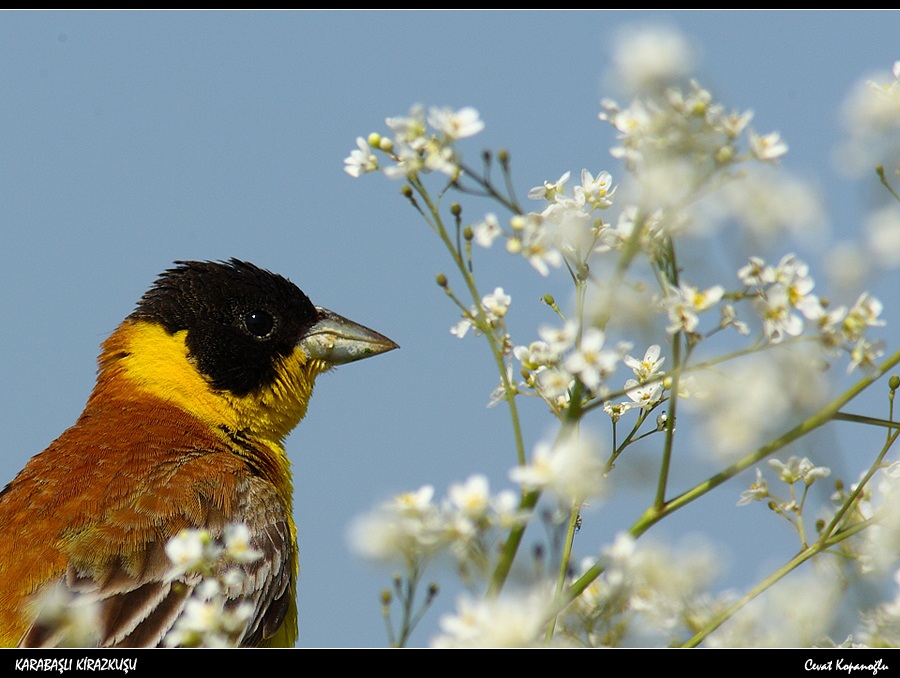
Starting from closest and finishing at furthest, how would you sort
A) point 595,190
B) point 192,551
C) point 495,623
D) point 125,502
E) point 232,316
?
point 495,623 → point 192,551 → point 595,190 → point 125,502 → point 232,316

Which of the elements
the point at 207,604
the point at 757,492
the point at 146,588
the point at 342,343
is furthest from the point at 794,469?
the point at 342,343

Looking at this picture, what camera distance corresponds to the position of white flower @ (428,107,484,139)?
1808mm

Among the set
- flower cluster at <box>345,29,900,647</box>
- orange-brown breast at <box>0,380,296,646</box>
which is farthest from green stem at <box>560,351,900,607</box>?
orange-brown breast at <box>0,380,296,646</box>

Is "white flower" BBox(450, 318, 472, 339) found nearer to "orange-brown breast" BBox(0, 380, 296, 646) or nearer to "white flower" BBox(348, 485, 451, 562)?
"white flower" BBox(348, 485, 451, 562)

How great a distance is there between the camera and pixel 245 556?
1.65m

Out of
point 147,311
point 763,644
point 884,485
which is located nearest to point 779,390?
point 884,485

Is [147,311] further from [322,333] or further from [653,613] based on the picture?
[653,613]

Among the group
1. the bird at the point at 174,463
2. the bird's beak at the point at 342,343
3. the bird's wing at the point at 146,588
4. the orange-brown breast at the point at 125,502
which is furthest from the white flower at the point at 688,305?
the bird's beak at the point at 342,343

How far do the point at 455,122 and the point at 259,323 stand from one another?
3.31 m

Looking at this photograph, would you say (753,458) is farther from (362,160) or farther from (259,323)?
(259,323)

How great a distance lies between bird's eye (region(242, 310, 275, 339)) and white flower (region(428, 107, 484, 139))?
3267mm

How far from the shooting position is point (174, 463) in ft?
13.8

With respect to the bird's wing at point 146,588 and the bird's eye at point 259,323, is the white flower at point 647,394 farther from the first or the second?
the bird's eye at point 259,323

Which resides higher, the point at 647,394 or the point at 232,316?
the point at 232,316
